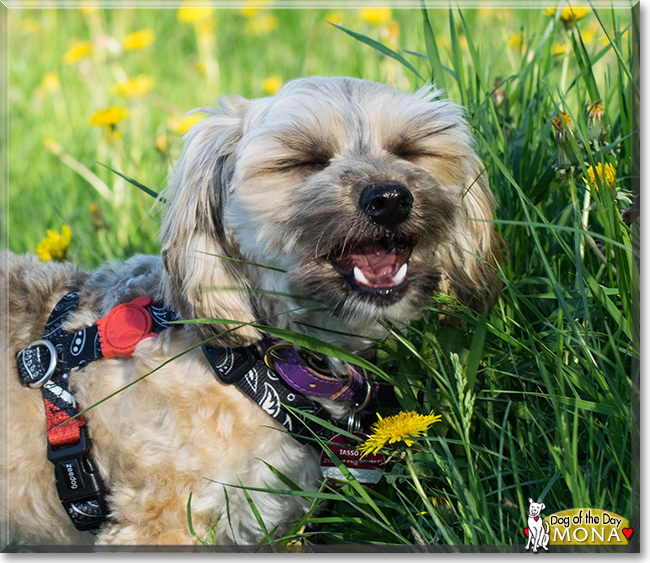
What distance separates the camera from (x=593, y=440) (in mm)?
1938

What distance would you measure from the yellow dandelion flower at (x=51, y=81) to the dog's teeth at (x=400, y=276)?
15.8 ft

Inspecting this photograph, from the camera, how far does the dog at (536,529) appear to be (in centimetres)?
176

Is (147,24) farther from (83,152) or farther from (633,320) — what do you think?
(633,320)

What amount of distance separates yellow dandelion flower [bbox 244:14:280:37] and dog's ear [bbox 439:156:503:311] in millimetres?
4747

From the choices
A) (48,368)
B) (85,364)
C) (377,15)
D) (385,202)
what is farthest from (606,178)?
→ (377,15)

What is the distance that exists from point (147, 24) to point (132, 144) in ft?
7.43

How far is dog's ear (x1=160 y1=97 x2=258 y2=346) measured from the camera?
2.21 m

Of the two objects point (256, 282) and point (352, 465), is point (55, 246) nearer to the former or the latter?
point (256, 282)

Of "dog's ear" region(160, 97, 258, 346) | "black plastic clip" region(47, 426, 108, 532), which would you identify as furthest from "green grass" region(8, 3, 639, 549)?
"black plastic clip" region(47, 426, 108, 532)

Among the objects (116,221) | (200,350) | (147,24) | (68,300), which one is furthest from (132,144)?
(200,350)

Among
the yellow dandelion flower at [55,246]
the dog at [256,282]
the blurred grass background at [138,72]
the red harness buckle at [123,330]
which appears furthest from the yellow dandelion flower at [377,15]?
the red harness buckle at [123,330]

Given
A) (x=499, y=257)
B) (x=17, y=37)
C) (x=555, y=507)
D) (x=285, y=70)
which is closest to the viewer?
(x=555, y=507)

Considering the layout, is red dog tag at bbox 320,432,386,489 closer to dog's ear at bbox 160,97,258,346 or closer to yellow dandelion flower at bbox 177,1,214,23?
dog's ear at bbox 160,97,258,346

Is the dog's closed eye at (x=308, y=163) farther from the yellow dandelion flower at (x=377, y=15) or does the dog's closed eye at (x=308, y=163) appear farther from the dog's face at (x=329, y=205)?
the yellow dandelion flower at (x=377, y=15)
